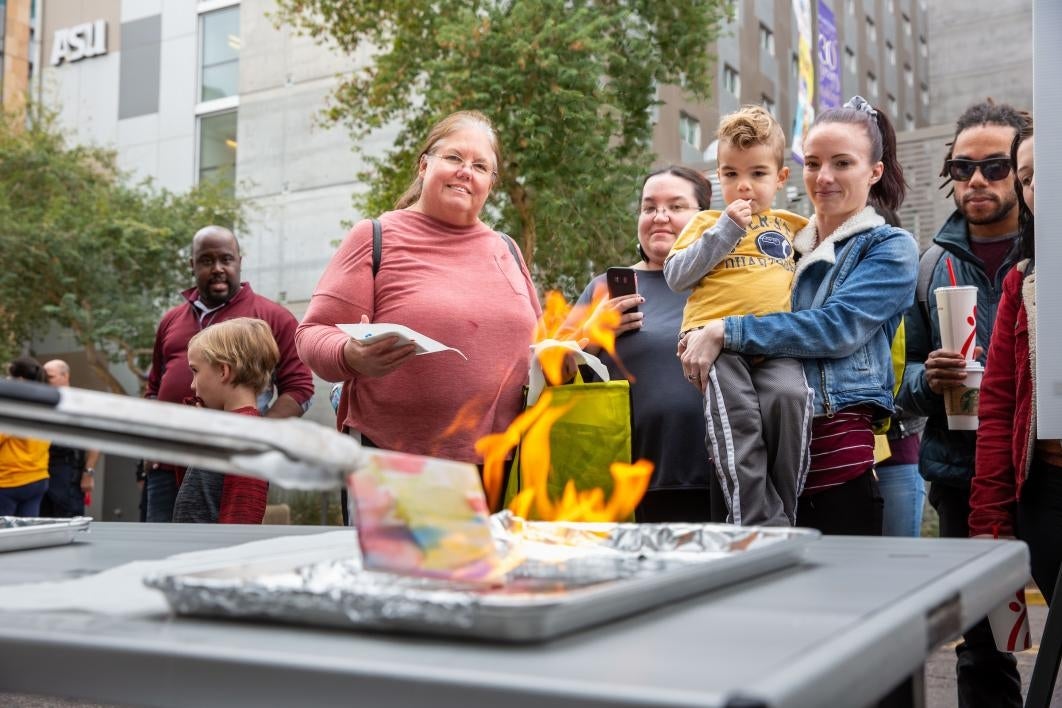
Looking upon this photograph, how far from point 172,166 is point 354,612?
2144 cm

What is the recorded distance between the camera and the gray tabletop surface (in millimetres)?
723

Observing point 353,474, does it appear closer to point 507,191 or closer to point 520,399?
point 520,399

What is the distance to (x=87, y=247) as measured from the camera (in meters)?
17.3

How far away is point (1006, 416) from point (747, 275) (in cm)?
68

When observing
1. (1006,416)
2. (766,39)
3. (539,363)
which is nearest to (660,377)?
(539,363)

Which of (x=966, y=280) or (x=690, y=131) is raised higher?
(x=690, y=131)

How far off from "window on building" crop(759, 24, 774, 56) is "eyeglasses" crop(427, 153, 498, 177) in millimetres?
18555

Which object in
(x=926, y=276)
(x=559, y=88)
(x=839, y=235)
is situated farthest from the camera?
(x=559, y=88)

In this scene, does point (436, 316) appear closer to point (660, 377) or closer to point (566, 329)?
point (566, 329)

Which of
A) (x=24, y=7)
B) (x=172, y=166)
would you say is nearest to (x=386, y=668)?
(x=172, y=166)

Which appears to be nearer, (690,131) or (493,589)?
(493,589)

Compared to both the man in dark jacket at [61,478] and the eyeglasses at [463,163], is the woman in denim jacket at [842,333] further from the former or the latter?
the man in dark jacket at [61,478]

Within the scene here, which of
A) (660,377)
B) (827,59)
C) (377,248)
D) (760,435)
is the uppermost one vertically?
(827,59)

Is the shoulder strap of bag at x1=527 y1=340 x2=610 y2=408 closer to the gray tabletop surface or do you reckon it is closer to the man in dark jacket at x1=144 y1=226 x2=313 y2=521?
the man in dark jacket at x1=144 y1=226 x2=313 y2=521
